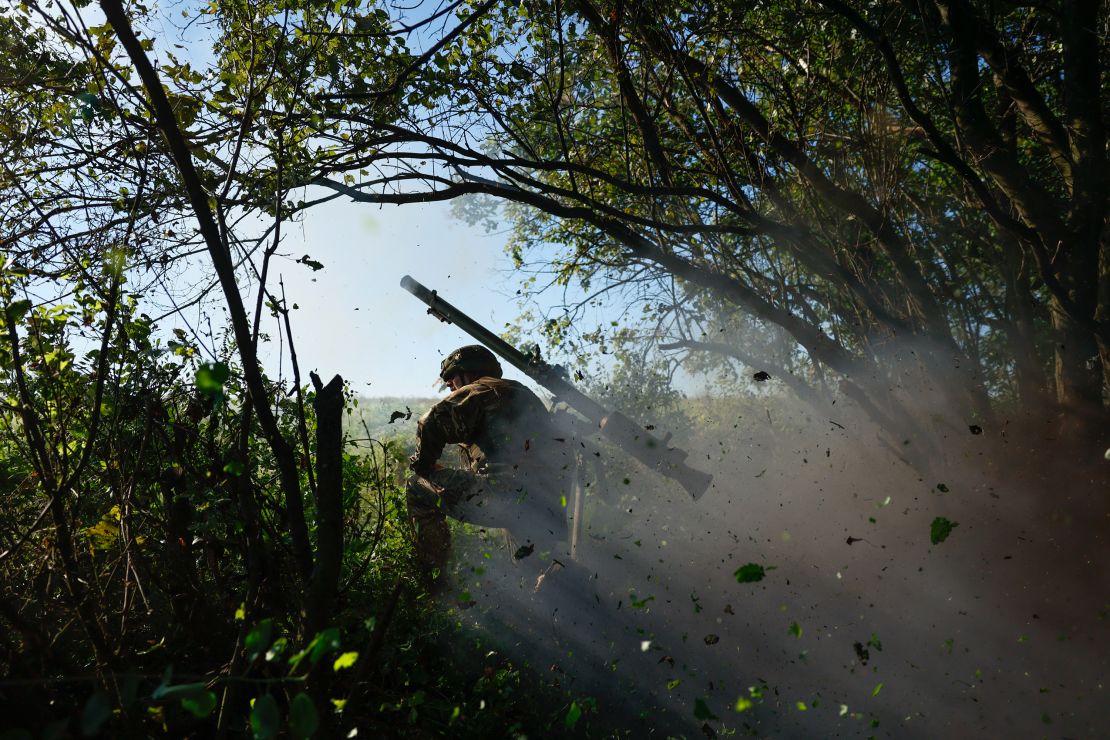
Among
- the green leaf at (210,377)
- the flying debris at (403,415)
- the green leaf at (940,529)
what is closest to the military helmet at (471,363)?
the flying debris at (403,415)

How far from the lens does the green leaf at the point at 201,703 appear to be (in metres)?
1.03

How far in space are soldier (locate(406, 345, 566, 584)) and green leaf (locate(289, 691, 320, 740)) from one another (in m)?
4.49

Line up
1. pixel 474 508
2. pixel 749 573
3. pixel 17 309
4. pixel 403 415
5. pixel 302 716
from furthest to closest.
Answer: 1. pixel 474 508
2. pixel 403 415
3. pixel 749 573
4. pixel 17 309
5. pixel 302 716

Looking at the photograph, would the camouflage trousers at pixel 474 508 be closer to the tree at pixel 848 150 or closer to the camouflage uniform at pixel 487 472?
the camouflage uniform at pixel 487 472

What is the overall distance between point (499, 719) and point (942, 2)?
5513mm

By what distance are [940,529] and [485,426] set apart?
4.10 m

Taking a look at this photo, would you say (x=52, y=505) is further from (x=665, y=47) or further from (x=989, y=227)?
(x=989, y=227)

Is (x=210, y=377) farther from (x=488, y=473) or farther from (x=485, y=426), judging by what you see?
(x=485, y=426)

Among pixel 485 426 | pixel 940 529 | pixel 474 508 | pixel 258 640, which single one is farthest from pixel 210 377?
pixel 940 529

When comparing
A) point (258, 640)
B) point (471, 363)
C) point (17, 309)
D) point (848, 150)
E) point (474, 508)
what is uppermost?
point (848, 150)

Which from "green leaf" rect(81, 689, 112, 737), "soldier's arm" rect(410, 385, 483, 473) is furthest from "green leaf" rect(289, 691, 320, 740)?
"soldier's arm" rect(410, 385, 483, 473)

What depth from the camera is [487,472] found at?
18.3 ft

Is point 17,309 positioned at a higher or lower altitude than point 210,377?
higher

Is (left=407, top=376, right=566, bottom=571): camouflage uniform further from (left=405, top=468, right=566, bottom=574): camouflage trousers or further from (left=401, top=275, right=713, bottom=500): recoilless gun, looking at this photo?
(left=401, top=275, right=713, bottom=500): recoilless gun
